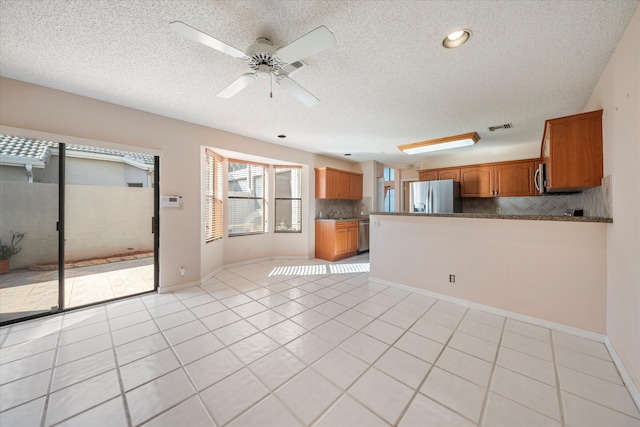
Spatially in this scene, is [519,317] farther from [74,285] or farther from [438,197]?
[74,285]

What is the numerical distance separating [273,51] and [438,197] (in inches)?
174

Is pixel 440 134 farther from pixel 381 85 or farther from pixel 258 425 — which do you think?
pixel 258 425

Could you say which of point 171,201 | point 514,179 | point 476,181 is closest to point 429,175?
point 476,181

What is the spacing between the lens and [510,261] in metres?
2.65

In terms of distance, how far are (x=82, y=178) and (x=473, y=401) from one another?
4.55m

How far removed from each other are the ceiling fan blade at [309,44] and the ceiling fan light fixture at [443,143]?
142 inches

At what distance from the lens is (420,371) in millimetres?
1747

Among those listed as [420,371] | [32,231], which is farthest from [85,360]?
[420,371]

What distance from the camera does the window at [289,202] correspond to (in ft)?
18.2

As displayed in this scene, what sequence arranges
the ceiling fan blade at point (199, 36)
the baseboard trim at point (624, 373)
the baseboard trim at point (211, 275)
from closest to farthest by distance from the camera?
the ceiling fan blade at point (199, 36) < the baseboard trim at point (624, 373) < the baseboard trim at point (211, 275)

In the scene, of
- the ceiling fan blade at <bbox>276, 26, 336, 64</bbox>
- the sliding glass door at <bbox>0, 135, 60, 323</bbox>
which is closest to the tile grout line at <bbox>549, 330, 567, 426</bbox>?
→ the ceiling fan blade at <bbox>276, 26, 336, 64</bbox>

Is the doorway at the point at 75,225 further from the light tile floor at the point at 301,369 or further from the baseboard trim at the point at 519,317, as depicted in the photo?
the baseboard trim at the point at 519,317

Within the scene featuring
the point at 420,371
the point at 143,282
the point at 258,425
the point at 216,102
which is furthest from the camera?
the point at 143,282

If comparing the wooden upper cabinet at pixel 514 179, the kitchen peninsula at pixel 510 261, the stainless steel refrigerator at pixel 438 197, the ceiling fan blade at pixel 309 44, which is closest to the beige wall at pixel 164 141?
the ceiling fan blade at pixel 309 44
